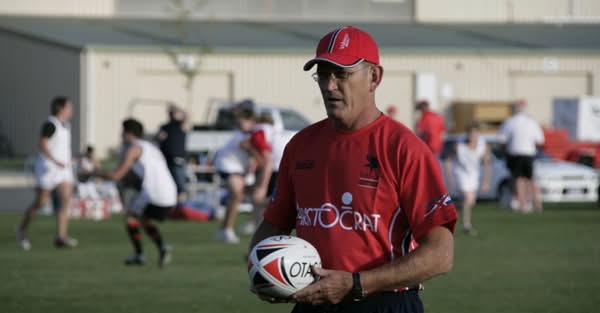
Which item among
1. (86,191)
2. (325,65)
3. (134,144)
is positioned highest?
(325,65)

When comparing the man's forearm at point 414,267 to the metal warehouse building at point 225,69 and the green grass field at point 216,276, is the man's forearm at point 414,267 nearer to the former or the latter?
the green grass field at point 216,276

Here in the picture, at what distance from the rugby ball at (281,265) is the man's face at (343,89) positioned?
55 centimetres

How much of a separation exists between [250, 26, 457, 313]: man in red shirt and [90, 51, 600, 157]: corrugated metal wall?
39564 mm

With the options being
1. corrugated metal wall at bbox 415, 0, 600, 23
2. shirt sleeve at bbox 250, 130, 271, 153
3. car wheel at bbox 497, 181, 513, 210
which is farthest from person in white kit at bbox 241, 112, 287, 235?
corrugated metal wall at bbox 415, 0, 600, 23

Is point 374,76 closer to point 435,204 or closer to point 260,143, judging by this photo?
point 435,204

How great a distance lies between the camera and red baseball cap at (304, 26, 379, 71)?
5184 millimetres

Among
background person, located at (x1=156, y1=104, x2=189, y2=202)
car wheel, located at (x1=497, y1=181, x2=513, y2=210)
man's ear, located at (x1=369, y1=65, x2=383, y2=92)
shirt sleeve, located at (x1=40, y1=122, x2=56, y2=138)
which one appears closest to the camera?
man's ear, located at (x1=369, y1=65, x2=383, y2=92)

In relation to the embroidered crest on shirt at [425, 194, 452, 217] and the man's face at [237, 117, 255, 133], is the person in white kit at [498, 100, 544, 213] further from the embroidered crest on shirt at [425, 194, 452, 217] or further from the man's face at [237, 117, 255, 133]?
the embroidered crest on shirt at [425, 194, 452, 217]

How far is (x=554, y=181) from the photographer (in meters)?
29.0

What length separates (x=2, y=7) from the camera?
54.8 metres

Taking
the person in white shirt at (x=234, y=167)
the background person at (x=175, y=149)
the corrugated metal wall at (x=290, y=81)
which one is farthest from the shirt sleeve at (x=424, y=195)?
the corrugated metal wall at (x=290, y=81)

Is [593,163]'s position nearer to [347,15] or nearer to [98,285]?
[98,285]

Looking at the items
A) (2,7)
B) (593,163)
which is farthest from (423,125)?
(2,7)

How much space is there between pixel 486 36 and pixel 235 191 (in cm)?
3551
